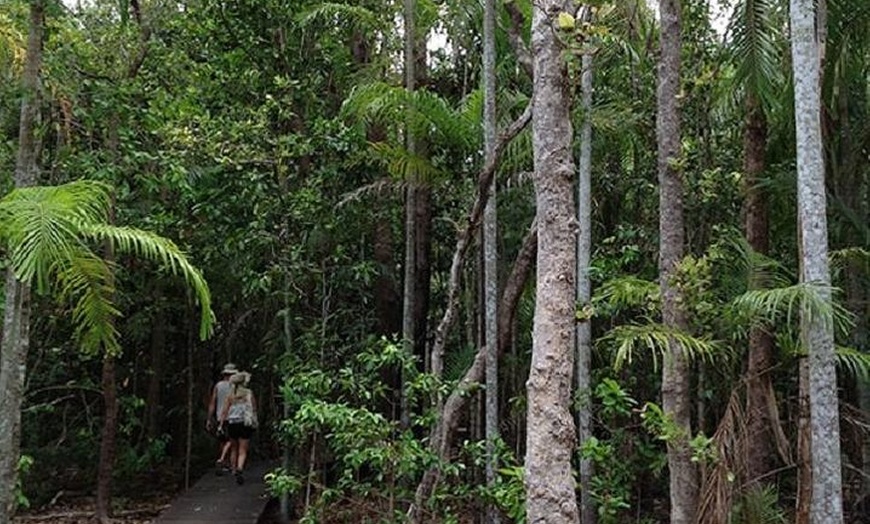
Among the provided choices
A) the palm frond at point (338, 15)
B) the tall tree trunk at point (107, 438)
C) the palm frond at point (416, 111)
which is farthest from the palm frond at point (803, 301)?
the tall tree trunk at point (107, 438)

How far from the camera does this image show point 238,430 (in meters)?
8.56

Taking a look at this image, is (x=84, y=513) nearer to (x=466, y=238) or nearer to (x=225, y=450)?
(x=225, y=450)

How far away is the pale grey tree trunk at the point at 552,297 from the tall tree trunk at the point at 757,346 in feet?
8.66

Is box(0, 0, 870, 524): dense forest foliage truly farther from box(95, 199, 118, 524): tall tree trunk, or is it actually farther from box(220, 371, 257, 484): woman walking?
box(220, 371, 257, 484): woman walking

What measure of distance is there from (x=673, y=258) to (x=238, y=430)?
5.44 meters

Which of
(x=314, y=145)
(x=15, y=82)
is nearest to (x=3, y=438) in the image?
(x=15, y=82)

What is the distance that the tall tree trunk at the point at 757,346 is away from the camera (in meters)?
5.30

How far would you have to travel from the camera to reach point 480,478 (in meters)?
6.16

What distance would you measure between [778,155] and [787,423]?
2.34 meters

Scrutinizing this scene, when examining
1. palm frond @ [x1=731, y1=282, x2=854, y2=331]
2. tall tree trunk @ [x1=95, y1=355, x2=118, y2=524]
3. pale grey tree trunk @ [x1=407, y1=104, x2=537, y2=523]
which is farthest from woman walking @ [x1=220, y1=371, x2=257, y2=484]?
palm frond @ [x1=731, y1=282, x2=854, y2=331]

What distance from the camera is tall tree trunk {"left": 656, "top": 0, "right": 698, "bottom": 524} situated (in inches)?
186

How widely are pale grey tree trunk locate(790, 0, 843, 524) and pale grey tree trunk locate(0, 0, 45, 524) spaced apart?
4.35 metres

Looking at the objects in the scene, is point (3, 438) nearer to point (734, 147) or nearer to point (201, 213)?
point (201, 213)

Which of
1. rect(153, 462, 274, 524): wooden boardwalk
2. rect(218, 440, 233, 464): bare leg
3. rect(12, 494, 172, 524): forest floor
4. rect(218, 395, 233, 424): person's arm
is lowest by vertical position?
→ rect(12, 494, 172, 524): forest floor
